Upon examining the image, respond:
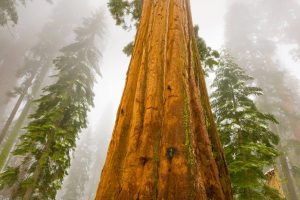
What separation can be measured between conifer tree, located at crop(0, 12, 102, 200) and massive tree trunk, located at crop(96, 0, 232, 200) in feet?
25.6

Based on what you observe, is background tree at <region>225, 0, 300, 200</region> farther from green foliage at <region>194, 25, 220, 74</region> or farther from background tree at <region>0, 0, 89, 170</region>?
background tree at <region>0, 0, 89, 170</region>

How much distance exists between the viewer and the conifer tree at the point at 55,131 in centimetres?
1008

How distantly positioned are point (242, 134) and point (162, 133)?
668 centimetres

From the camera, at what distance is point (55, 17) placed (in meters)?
37.8

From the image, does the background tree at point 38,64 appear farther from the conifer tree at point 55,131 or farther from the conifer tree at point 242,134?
the conifer tree at point 242,134

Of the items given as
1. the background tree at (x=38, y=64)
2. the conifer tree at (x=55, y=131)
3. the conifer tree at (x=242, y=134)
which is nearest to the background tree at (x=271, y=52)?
the conifer tree at (x=242, y=134)

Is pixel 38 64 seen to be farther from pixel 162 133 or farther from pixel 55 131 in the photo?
pixel 162 133

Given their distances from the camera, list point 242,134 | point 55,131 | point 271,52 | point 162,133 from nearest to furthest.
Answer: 1. point 162,133
2. point 242,134
3. point 55,131
4. point 271,52

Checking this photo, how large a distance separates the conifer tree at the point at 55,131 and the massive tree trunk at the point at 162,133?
7789 mm

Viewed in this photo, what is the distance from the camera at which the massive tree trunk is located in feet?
7.07

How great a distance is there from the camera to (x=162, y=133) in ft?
8.02

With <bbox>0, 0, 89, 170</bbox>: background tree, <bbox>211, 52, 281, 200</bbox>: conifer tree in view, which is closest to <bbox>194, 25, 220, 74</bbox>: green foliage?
<bbox>211, 52, 281, 200</bbox>: conifer tree

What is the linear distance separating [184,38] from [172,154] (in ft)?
5.99

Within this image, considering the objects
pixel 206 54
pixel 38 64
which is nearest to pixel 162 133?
pixel 206 54
